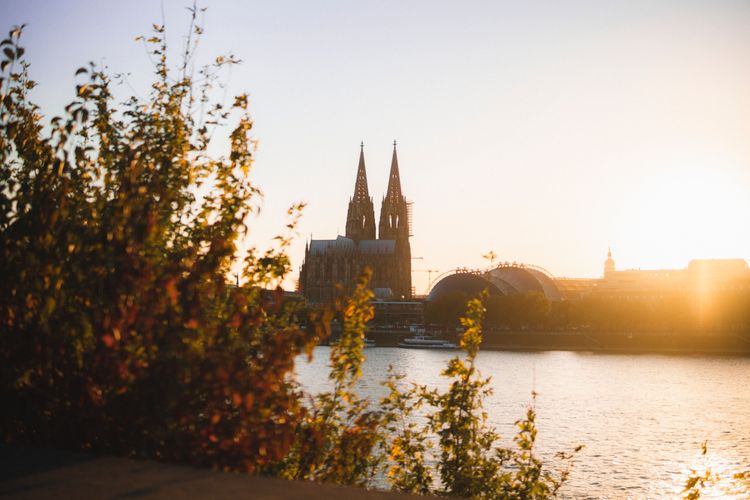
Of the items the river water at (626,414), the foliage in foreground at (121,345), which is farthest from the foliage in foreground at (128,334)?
the river water at (626,414)

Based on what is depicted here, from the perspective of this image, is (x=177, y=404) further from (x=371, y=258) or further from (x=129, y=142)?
(x=371, y=258)

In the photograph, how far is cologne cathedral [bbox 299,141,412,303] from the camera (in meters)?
109

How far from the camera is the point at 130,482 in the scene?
118 inches

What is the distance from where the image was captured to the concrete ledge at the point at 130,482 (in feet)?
9.43

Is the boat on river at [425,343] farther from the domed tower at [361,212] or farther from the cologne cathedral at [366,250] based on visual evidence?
the domed tower at [361,212]

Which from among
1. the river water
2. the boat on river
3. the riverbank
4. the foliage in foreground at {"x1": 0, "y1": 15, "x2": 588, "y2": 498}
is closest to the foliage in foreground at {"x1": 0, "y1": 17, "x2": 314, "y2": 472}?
the foliage in foreground at {"x1": 0, "y1": 15, "x2": 588, "y2": 498}

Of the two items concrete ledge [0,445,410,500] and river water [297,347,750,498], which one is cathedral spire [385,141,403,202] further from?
concrete ledge [0,445,410,500]

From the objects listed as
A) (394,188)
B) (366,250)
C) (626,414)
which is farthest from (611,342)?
(626,414)

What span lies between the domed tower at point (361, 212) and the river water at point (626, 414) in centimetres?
6143

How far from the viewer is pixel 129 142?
550 centimetres

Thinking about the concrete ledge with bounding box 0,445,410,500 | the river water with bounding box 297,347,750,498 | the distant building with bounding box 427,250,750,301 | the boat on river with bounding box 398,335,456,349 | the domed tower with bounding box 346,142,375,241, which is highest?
the domed tower with bounding box 346,142,375,241

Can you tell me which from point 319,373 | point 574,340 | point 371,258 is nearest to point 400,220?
point 371,258

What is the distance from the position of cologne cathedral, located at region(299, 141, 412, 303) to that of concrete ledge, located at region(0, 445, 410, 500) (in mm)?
102079

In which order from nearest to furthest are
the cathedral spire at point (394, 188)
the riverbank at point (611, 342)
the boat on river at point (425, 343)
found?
the riverbank at point (611, 342) → the boat on river at point (425, 343) → the cathedral spire at point (394, 188)
